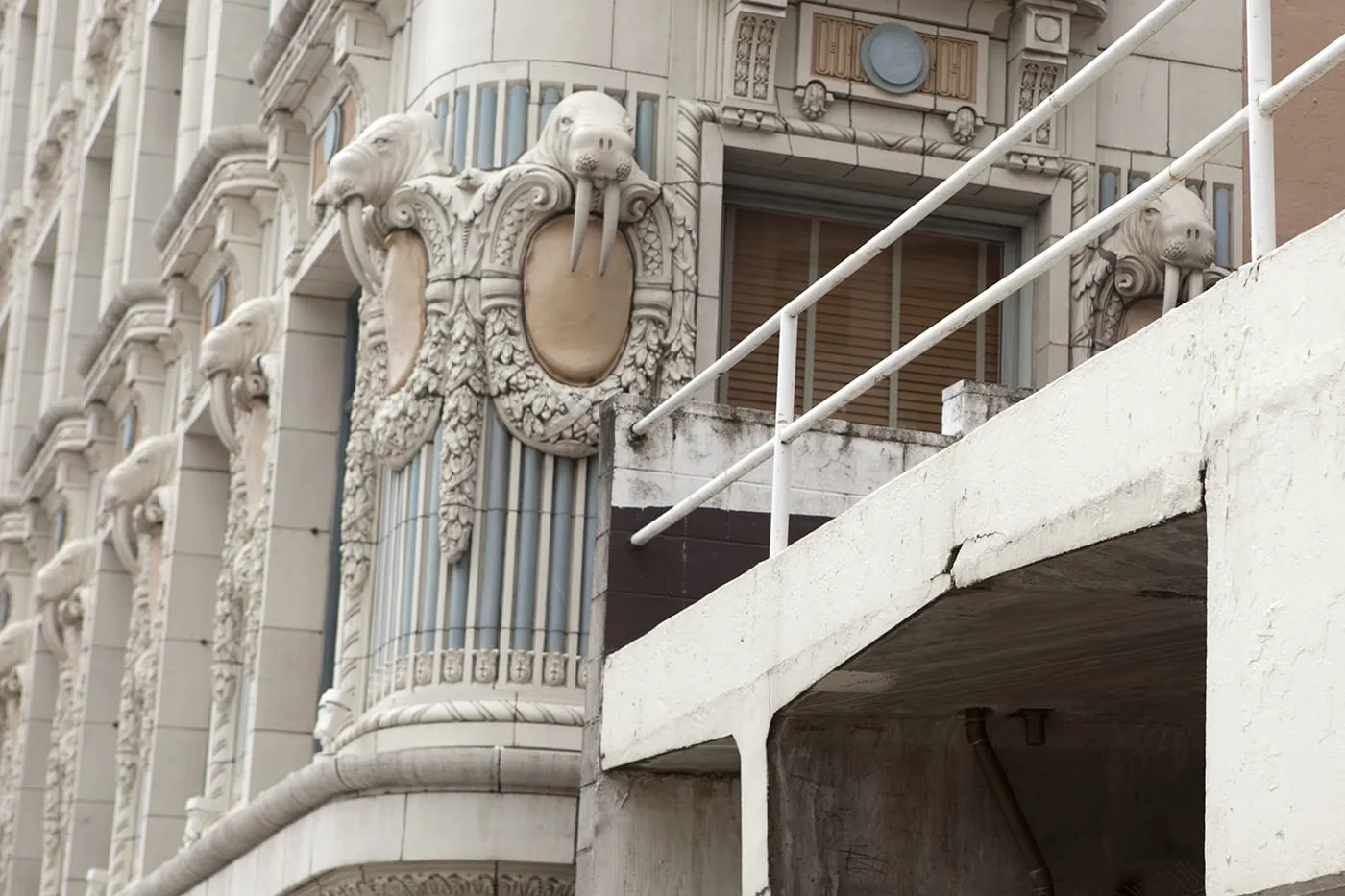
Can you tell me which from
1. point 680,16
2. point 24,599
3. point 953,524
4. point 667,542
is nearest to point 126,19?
point 24,599

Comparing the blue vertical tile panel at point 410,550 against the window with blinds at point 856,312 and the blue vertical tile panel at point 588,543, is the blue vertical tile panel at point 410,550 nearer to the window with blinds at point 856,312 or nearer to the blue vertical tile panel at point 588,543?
the blue vertical tile panel at point 588,543

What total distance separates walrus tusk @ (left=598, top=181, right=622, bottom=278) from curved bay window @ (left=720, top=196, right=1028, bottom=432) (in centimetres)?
127

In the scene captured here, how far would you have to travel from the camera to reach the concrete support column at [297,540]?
1886 cm

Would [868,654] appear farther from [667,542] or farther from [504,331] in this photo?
[504,331]

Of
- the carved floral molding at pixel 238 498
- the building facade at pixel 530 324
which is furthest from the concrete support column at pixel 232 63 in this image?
the carved floral molding at pixel 238 498

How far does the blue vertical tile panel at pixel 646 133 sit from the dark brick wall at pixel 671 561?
145 inches

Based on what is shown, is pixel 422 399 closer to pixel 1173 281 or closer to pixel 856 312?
pixel 856 312

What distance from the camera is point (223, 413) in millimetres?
21016

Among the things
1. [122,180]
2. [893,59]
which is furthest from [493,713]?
[122,180]

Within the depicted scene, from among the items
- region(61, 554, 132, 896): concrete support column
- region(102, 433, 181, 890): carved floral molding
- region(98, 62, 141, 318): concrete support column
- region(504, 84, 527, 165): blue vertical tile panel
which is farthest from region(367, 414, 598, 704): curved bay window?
region(98, 62, 141, 318): concrete support column

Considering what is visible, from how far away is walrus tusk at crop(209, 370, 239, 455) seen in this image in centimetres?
2089

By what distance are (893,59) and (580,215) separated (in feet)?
9.14

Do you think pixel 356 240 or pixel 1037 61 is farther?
pixel 1037 61

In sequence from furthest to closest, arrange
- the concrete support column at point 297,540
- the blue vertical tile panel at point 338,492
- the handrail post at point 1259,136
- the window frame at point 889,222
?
the blue vertical tile panel at point 338,492 < the concrete support column at point 297,540 < the window frame at point 889,222 < the handrail post at point 1259,136
